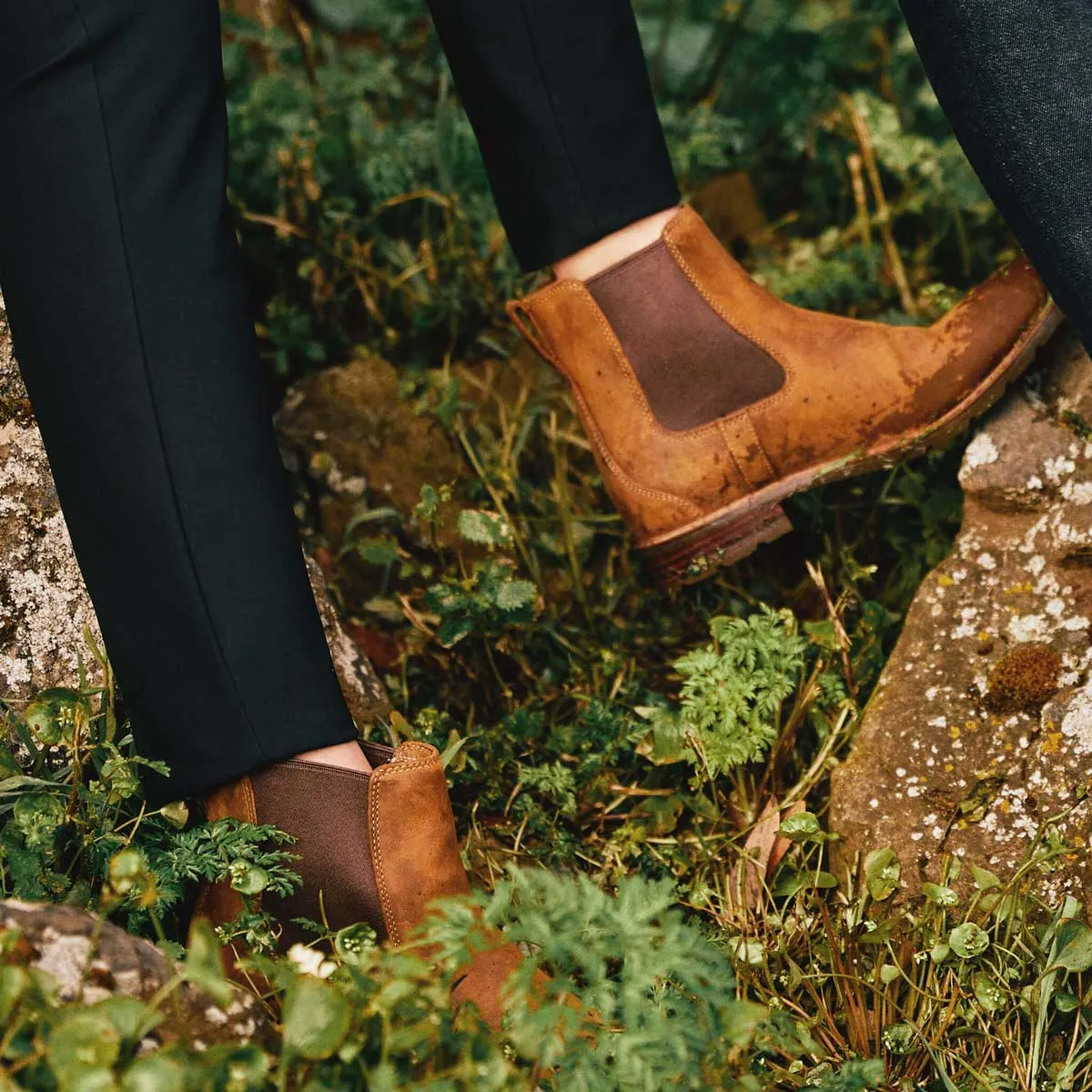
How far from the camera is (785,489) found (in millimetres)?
1770

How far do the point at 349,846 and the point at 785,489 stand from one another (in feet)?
2.91

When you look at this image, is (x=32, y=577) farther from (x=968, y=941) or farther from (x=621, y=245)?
(x=968, y=941)

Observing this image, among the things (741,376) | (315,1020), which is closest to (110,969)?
(315,1020)

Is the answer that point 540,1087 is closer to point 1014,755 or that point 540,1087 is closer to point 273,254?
point 1014,755

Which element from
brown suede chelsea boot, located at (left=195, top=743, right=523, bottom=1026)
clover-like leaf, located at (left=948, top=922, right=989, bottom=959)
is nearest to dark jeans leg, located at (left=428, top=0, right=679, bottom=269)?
brown suede chelsea boot, located at (left=195, top=743, right=523, bottom=1026)

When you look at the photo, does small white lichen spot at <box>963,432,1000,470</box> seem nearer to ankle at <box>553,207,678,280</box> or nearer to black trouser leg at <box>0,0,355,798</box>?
ankle at <box>553,207,678,280</box>

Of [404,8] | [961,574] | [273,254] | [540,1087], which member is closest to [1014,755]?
[961,574]

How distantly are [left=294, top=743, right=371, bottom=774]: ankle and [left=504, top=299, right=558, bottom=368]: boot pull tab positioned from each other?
76cm

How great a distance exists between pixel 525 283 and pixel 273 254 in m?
0.56

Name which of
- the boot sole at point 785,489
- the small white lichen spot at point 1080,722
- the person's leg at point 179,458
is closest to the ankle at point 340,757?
the person's leg at point 179,458

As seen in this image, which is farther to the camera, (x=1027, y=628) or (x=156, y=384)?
(x=1027, y=628)

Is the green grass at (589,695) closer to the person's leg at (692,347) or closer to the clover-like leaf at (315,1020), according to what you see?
the clover-like leaf at (315,1020)

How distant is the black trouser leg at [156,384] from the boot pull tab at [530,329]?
0.57 metres

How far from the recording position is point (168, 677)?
131 centimetres
